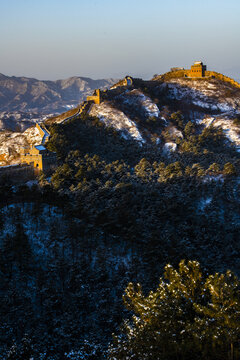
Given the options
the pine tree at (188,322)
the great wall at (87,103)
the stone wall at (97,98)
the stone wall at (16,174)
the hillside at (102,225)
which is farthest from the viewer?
the stone wall at (97,98)

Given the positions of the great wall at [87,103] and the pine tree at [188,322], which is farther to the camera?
the great wall at [87,103]

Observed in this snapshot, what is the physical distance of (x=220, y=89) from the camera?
121 meters

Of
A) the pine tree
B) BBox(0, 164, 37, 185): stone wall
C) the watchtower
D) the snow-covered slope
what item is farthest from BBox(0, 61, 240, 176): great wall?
the pine tree

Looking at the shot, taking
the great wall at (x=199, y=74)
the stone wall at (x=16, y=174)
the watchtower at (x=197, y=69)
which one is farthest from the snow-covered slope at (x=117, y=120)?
the watchtower at (x=197, y=69)

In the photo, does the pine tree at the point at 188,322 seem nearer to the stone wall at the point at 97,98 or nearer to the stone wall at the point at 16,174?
the stone wall at the point at 16,174

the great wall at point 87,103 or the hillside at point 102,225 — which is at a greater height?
the great wall at point 87,103

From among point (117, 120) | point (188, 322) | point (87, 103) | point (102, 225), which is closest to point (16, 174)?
point (102, 225)

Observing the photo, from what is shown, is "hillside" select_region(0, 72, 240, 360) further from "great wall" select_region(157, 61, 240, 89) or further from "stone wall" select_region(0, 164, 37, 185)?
"great wall" select_region(157, 61, 240, 89)

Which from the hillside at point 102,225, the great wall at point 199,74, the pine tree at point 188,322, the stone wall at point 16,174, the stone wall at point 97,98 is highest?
the great wall at point 199,74

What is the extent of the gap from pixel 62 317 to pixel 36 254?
10565mm

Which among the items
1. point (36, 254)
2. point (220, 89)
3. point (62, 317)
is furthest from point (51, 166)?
point (220, 89)

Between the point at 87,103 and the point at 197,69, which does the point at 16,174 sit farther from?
the point at 197,69

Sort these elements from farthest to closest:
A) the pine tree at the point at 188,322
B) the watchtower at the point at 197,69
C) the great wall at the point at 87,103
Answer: the watchtower at the point at 197,69 < the great wall at the point at 87,103 < the pine tree at the point at 188,322

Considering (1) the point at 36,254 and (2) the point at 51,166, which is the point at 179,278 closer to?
(1) the point at 36,254
